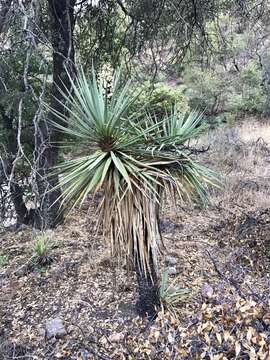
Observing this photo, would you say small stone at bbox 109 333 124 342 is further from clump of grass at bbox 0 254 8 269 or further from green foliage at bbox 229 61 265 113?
green foliage at bbox 229 61 265 113

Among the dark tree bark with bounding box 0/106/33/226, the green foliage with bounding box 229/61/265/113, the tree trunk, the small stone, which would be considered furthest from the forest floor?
the green foliage with bounding box 229/61/265/113

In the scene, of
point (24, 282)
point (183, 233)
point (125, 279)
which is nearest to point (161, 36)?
point (183, 233)

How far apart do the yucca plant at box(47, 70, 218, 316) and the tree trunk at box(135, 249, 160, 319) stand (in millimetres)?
279

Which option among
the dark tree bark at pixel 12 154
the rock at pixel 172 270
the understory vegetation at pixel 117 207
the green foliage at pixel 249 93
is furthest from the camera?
the green foliage at pixel 249 93

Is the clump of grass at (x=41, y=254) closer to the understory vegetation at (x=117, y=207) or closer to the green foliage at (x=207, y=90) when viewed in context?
the understory vegetation at (x=117, y=207)

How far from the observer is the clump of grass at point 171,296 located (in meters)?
3.27

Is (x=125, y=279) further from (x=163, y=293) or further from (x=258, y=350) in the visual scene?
(x=258, y=350)

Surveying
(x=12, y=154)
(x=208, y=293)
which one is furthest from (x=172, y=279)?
(x=12, y=154)

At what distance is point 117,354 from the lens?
2.35 meters

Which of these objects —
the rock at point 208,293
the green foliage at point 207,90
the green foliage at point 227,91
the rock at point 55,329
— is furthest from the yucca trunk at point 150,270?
the green foliage at point 207,90

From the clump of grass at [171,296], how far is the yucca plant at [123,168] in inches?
25.8

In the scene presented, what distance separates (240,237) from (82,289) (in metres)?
2.10

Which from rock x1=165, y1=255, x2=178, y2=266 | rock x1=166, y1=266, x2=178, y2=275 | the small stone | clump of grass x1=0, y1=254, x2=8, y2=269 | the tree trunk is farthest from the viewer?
clump of grass x1=0, y1=254, x2=8, y2=269

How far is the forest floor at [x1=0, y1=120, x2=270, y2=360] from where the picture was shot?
1873 mm
